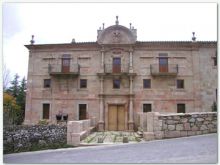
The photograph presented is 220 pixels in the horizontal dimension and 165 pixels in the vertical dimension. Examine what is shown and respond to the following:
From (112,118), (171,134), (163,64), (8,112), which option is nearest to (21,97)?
(112,118)

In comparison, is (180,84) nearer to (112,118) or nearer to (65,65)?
(112,118)

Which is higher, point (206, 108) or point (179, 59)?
point (179, 59)

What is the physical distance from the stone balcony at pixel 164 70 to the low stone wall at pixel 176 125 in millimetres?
9245

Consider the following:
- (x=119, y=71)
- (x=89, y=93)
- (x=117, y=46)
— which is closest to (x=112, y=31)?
(x=117, y=46)

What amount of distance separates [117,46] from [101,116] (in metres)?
5.18

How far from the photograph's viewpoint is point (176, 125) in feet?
28.2

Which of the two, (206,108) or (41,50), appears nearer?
(206,108)

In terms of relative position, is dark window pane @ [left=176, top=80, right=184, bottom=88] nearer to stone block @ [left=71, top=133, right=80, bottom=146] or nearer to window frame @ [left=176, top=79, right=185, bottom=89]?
window frame @ [left=176, top=79, right=185, bottom=89]

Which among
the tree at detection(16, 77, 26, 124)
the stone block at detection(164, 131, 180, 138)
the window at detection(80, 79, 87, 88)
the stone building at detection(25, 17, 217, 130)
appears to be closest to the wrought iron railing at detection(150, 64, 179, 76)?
the stone building at detection(25, 17, 217, 130)

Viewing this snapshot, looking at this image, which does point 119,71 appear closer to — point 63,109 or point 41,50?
point 63,109

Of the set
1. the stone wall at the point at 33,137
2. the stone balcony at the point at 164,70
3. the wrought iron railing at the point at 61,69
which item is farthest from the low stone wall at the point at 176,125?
the wrought iron railing at the point at 61,69

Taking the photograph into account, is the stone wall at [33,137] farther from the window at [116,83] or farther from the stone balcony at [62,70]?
the window at [116,83]

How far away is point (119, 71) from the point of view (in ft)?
59.9

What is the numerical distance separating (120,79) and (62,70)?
14.2 ft
